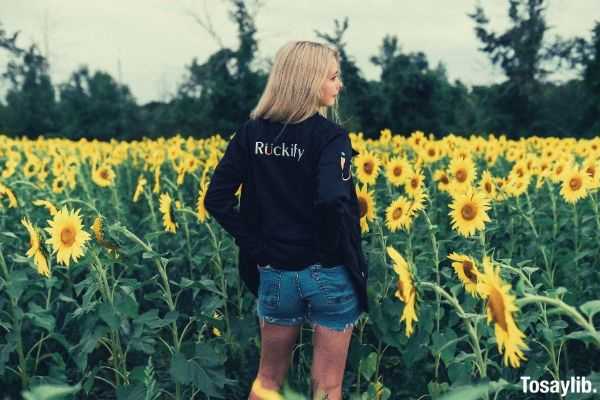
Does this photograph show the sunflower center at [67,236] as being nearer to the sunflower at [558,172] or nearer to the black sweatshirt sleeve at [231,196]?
the black sweatshirt sleeve at [231,196]

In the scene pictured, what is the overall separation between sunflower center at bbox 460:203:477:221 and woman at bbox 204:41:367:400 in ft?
4.06

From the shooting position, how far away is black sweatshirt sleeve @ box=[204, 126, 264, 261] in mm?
2779

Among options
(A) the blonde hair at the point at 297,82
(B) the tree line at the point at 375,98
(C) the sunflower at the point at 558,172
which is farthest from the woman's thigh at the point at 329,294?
(B) the tree line at the point at 375,98

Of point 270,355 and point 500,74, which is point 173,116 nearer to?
point 500,74

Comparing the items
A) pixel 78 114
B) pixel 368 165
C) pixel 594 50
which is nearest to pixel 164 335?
pixel 368 165

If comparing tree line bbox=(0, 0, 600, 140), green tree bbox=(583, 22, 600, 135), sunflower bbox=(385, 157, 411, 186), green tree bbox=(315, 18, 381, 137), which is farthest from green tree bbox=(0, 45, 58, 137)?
sunflower bbox=(385, 157, 411, 186)

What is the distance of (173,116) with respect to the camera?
85.4 feet

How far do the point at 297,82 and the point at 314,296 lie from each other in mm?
745

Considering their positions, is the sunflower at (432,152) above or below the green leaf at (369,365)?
above

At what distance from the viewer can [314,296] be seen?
264cm

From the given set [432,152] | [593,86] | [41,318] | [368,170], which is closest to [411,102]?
[593,86]

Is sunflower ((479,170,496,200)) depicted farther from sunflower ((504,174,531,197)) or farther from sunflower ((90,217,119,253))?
sunflower ((90,217,119,253))

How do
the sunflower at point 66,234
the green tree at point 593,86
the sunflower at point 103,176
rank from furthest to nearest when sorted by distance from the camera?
the green tree at point 593,86 < the sunflower at point 103,176 < the sunflower at point 66,234

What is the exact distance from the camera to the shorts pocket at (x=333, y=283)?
263 centimetres
